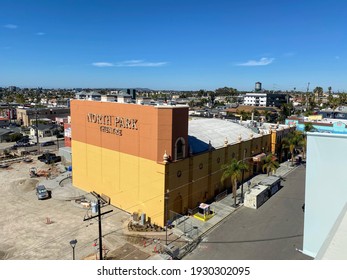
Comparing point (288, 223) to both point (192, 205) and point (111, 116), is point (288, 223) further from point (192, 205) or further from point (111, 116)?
point (111, 116)

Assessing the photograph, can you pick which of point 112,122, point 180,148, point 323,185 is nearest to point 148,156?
point 180,148

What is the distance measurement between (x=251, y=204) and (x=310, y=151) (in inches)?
800

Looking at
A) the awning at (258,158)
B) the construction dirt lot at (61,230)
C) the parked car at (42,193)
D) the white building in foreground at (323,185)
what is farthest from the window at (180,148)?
the awning at (258,158)

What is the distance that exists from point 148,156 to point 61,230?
11504 mm

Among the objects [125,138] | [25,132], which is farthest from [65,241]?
[25,132]

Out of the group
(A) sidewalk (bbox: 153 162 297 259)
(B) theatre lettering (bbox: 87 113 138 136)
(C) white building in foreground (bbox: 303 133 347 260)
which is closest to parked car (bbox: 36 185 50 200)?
(B) theatre lettering (bbox: 87 113 138 136)

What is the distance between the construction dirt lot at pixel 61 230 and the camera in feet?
79.0

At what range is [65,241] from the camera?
26.0 metres

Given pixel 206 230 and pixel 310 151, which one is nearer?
pixel 310 151

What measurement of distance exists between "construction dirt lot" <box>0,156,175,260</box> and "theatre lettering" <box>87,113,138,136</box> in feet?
31.5

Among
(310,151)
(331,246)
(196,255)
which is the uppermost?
(310,151)

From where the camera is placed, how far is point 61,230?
27.8 meters

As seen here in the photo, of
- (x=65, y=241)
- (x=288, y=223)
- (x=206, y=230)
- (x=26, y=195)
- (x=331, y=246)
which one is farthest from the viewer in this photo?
(x=26, y=195)

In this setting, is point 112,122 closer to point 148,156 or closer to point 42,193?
point 148,156
